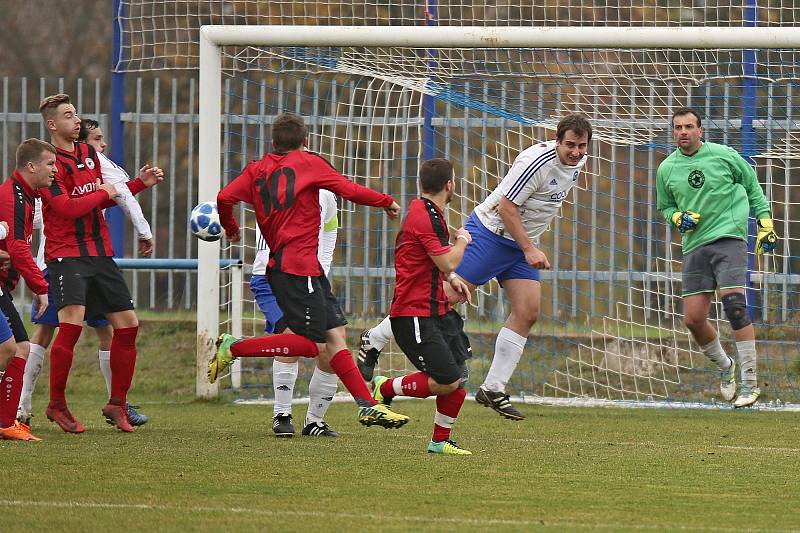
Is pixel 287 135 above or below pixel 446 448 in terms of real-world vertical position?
above

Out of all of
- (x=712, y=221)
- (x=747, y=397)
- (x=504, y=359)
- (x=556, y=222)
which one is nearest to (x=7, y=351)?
(x=504, y=359)

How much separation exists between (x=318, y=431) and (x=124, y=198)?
193 centimetres

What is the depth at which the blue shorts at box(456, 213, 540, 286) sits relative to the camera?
881 centimetres

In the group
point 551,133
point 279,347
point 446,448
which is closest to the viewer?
point 446,448

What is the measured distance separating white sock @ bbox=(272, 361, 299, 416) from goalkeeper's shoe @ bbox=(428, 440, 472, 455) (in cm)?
136

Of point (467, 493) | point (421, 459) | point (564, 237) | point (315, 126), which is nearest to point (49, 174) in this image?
point (421, 459)

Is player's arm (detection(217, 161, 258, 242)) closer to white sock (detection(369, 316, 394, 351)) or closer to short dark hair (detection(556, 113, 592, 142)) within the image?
white sock (detection(369, 316, 394, 351))

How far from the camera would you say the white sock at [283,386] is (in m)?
8.30

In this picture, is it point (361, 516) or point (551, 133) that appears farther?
point (551, 133)

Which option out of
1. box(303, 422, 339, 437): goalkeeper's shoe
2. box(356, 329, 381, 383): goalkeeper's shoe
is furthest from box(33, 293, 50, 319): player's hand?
box(356, 329, 381, 383): goalkeeper's shoe

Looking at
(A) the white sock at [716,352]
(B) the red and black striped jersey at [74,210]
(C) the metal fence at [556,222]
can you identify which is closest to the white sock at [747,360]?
(A) the white sock at [716,352]

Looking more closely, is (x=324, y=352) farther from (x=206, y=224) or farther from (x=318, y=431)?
(x=206, y=224)

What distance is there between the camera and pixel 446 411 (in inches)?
283

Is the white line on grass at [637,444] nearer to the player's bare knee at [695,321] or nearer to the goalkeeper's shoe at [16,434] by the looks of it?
the player's bare knee at [695,321]
